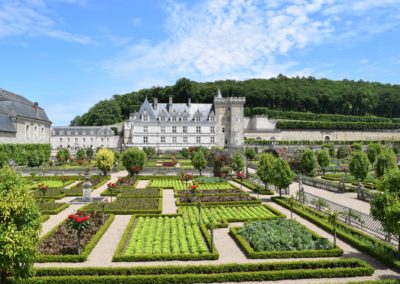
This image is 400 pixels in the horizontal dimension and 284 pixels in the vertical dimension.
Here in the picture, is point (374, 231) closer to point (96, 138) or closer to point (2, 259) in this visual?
point (2, 259)

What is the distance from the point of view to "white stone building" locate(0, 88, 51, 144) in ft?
169

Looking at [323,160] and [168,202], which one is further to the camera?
[323,160]

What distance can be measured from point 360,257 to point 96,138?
7274 centimetres

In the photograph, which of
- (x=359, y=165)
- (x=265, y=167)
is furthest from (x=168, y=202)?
(x=359, y=165)

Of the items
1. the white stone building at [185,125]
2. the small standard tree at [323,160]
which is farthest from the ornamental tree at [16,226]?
→ the white stone building at [185,125]

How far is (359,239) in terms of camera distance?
1547cm

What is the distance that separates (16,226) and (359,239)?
44.2 ft

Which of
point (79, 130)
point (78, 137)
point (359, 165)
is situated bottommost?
point (359, 165)

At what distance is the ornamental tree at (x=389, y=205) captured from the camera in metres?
12.3

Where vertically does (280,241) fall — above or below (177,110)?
below

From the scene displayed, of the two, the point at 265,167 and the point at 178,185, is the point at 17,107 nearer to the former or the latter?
the point at 178,185

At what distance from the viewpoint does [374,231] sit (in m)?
16.6

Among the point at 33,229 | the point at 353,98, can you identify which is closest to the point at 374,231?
the point at 33,229

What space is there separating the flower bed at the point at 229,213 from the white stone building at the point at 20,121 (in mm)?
38761
